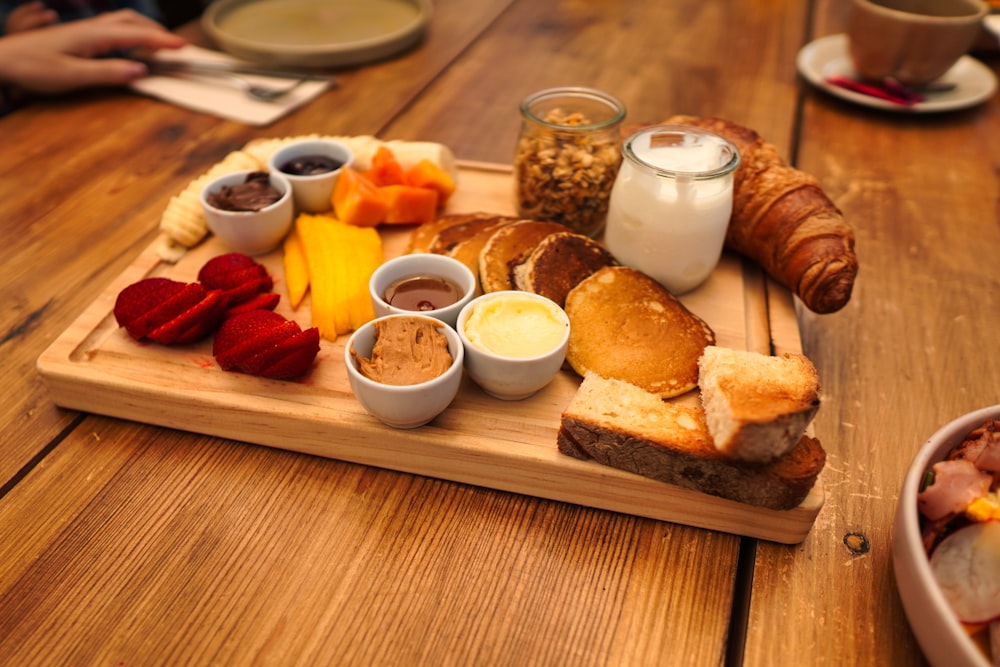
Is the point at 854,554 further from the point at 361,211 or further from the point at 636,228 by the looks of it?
the point at 361,211

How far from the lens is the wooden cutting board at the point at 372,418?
1246 millimetres

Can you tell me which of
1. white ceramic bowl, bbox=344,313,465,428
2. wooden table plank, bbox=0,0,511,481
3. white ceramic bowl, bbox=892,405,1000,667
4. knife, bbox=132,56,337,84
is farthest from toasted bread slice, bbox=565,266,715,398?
knife, bbox=132,56,337,84

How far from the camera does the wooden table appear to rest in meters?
1.08

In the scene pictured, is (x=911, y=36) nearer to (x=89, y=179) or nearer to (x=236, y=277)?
(x=236, y=277)

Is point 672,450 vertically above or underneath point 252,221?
underneath

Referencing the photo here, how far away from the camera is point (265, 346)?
4.50ft

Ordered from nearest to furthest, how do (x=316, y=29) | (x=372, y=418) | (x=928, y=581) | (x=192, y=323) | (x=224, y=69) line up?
(x=928, y=581), (x=372, y=418), (x=192, y=323), (x=224, y=69), (x=316, y=29)

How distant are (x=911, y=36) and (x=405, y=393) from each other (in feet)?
7.45

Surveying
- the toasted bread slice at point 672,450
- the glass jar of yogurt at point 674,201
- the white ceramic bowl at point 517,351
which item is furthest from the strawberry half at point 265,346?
the glass jar of yogurt at point 674,201

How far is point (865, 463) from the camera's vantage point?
136cm

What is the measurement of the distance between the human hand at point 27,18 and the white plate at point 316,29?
59 centimetres

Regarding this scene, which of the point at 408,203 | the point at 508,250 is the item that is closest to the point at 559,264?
the point at 508,250

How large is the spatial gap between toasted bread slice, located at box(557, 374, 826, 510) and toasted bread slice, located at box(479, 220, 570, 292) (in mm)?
389

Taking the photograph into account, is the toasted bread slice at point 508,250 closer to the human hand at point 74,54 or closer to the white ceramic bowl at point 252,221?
the white ceramic bowl at point 252,221
